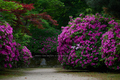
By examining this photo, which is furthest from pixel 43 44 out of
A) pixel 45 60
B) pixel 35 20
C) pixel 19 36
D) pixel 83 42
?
pixel 83 42

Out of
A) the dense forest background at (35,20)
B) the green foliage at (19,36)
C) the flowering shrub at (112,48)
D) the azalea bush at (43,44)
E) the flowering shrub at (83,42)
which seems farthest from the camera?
the azalea bush at (43,44)

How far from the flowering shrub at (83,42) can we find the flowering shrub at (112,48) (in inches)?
34.3

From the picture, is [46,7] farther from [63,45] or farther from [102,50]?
[102,50]

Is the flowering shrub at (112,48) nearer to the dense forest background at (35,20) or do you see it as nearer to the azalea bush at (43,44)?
the dense forest background at (35,20)

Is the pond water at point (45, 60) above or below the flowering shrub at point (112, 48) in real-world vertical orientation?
below

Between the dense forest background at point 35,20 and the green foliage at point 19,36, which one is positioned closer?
the dense forest background at point 35,20

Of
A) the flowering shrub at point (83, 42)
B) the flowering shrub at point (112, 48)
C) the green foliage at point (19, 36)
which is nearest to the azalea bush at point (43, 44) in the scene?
the green foliage at point (19, 36)

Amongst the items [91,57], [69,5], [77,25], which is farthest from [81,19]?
[69,5]

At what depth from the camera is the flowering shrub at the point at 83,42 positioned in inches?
401

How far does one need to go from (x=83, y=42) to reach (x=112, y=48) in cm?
213

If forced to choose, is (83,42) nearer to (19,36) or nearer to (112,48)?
(112,48)

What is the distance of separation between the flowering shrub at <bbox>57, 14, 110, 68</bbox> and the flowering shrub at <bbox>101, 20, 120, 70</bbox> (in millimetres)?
871

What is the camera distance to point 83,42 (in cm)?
1059

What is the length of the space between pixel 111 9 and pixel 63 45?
4.69 metres
